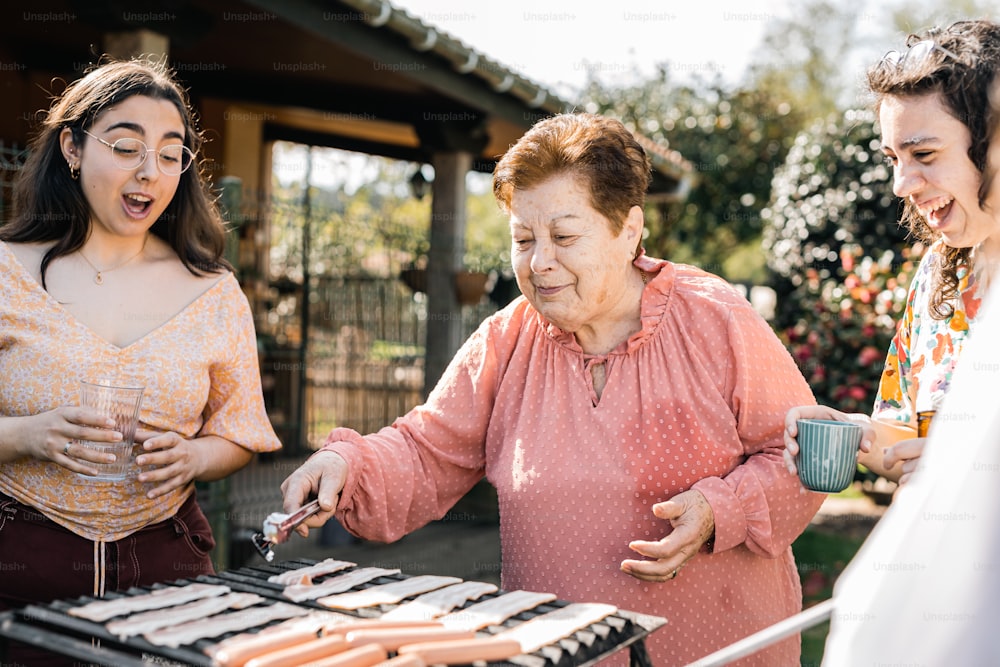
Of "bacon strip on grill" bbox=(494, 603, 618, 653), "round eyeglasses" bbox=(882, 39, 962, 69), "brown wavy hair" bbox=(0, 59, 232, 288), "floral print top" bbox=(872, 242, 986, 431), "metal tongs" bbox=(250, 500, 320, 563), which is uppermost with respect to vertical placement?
"round eyeglasses" bbox=(882, 39, 962, 69)

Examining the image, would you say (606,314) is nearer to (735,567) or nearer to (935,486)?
(735,567)

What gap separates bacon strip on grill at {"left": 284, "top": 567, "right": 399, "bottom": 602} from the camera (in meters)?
1.99

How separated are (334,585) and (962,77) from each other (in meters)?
1.84

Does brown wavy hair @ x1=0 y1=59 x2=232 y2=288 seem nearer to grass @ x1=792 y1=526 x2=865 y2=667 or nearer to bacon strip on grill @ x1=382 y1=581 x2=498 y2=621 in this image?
bacon strip on grill @ x1=382 y1=581 x2=498 y2=621

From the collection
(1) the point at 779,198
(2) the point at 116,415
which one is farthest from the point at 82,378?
(1) the point at 779,198

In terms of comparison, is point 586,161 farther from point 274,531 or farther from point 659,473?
point 274,531

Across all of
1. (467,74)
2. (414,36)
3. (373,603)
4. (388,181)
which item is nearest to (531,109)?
(467,74)

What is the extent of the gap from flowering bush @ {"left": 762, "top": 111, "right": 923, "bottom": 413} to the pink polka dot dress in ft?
15.8

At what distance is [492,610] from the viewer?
75.5 inches

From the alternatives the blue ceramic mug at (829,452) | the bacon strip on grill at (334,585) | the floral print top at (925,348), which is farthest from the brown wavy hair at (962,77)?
the bacon strip on grill at (334,585)

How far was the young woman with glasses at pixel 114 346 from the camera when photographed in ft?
7.91

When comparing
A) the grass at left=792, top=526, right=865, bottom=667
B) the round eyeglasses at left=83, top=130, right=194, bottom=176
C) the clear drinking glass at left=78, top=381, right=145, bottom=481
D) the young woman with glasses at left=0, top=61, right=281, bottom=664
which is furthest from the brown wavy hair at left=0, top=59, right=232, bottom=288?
the grass at left=792, top=526, right=865, bottom=667

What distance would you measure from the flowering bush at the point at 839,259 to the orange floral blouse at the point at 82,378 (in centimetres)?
550

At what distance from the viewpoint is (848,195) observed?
7.93 m
